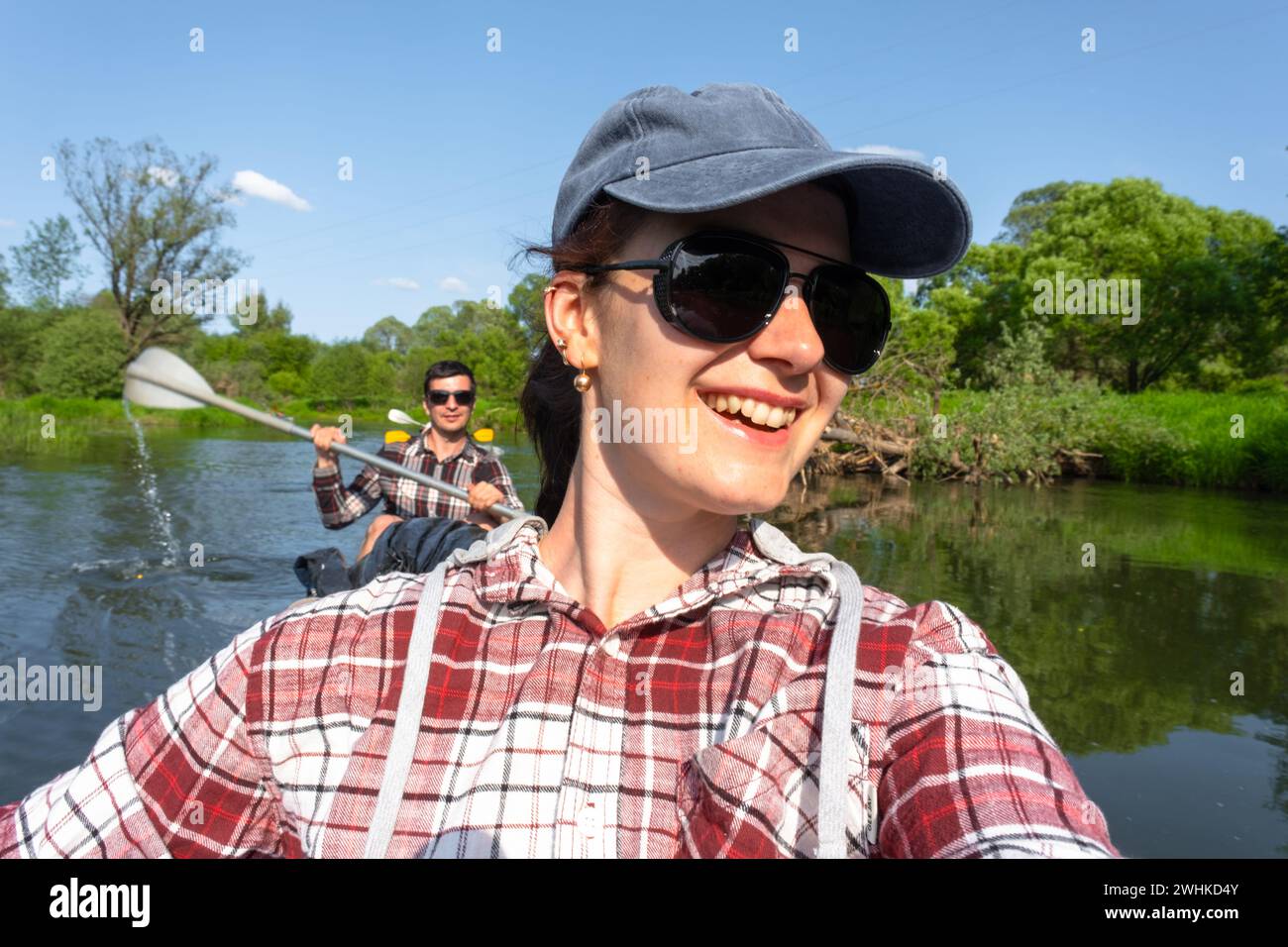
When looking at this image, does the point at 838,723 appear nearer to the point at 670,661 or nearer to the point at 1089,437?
the point at 670,661

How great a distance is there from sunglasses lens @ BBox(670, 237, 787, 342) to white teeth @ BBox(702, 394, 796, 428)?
0.22 feet

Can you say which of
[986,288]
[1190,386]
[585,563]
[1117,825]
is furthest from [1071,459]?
[585,563]

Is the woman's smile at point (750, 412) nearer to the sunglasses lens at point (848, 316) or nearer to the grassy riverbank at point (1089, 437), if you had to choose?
the sunglasses lens at point (848, 316)

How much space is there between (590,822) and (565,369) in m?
0.67

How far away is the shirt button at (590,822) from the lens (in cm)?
92

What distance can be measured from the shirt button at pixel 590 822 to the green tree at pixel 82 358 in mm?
28134

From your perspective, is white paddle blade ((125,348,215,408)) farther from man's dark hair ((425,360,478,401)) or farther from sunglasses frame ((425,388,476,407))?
man's dark hair ((425,360,478,401))

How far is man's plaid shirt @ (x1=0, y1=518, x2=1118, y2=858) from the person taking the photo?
0.87 metres

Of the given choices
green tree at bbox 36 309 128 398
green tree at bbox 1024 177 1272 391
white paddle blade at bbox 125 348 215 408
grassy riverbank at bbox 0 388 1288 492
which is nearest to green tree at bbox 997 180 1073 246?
green tree at bbox 1024 177 1272 391

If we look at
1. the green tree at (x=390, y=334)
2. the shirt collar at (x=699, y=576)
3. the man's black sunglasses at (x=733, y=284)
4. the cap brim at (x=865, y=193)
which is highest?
the green tree at (x=390, y=334)

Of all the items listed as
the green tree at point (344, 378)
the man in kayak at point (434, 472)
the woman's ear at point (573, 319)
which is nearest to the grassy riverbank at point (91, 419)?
the green tree at point (344, 378)

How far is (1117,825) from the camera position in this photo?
13.6ft

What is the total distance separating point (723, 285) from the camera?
1.01 m

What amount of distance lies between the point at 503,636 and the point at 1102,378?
32.9m
